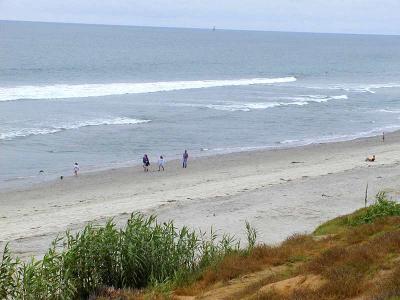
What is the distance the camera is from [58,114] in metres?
50.7

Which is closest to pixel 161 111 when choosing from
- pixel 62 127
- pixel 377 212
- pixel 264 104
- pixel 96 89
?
pixel 264 104

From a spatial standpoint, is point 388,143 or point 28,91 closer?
point 388,143

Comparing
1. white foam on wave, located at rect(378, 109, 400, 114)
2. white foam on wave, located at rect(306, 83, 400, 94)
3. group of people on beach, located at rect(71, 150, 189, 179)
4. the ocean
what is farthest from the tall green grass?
white foam on wave, located at rect(306, 83, 400, 94)

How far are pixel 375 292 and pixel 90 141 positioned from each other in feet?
104

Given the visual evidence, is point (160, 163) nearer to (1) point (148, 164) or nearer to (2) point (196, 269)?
(1) point (148, 164)

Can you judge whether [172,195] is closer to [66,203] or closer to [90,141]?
[66,203]

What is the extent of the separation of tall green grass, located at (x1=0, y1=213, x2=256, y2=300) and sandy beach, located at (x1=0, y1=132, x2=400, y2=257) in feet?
20.6

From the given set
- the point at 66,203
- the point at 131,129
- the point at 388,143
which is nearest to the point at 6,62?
the point at 131,129

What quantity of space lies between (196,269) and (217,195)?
13.4 m

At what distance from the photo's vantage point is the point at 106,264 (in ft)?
42.5

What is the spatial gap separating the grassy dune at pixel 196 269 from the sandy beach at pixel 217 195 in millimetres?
5611

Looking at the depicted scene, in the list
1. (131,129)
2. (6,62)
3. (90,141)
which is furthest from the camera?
(6,62)

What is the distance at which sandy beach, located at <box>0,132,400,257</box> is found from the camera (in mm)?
22078

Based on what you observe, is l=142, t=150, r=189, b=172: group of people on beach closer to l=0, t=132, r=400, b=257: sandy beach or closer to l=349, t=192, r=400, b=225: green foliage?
l=0, t=132, r=400, b=257: sandy beach
